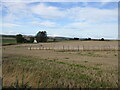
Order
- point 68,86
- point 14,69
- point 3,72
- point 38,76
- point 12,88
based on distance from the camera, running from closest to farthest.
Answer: point 12,88 < point 68,86 < point 38,76 < point 3,72 < point 14,69

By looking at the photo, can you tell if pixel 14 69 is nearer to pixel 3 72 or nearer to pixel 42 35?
pixel 3 72

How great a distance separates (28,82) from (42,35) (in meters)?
109

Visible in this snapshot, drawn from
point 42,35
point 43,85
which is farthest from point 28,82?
point 42,35

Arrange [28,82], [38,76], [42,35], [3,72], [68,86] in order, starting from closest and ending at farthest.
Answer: [68,86] < [28,82] < [38,76] < [3,72] < [42,35]

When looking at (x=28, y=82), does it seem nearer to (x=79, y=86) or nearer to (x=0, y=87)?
(x=0, y=87)

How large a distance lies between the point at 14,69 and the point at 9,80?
2057 mm

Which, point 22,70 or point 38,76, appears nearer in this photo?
point 38,76

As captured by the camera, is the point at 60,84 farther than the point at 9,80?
No

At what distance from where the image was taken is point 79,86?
7.07 metres

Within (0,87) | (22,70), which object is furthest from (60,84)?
(22,70)

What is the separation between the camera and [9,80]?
786 centimetres

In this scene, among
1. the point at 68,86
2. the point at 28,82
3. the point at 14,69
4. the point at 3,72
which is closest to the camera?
the point at 68,86

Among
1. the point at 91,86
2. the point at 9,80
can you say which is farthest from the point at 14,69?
the point at 91,86

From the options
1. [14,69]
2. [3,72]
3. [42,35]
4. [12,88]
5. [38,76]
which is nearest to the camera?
[12,88]
